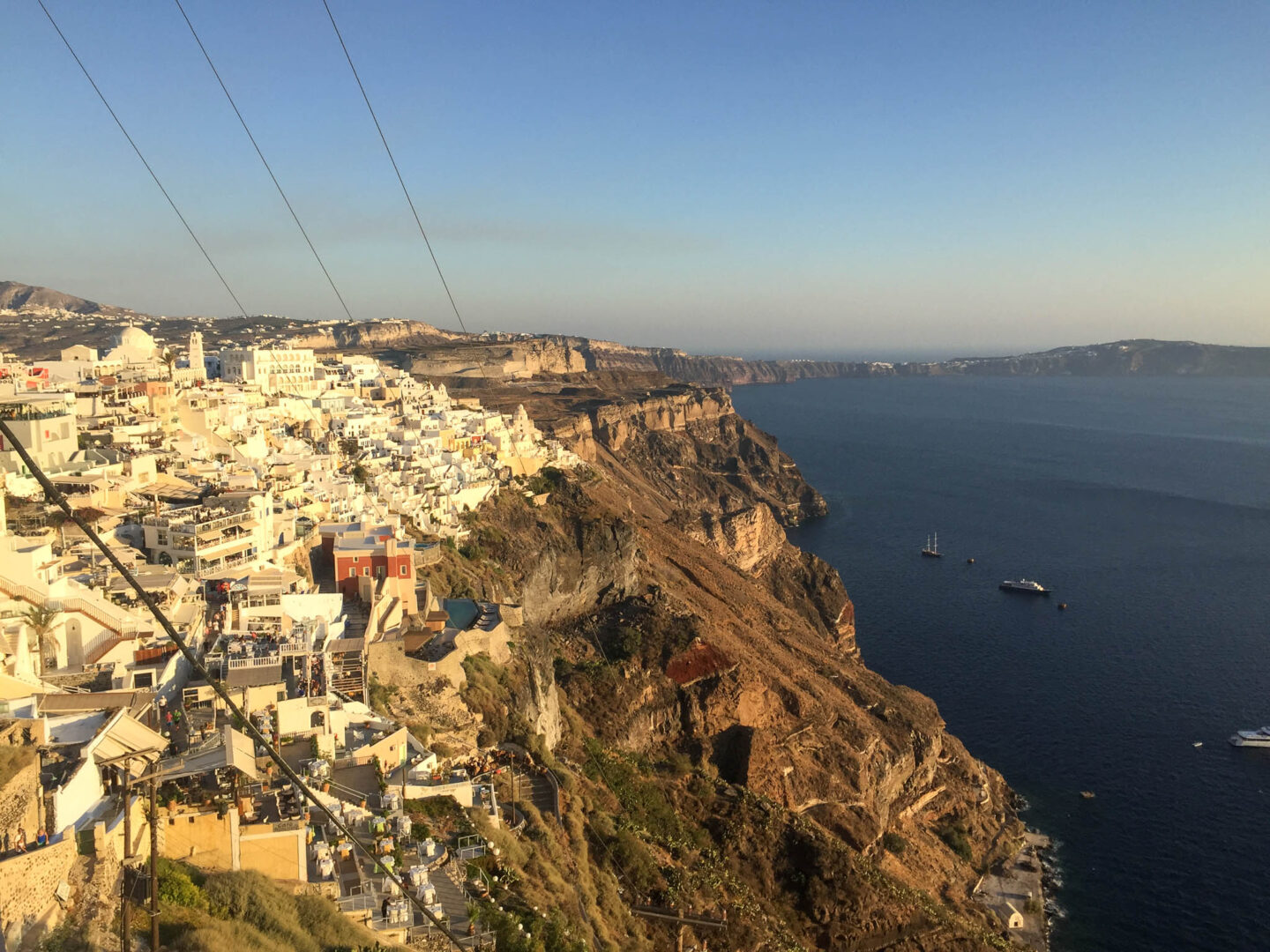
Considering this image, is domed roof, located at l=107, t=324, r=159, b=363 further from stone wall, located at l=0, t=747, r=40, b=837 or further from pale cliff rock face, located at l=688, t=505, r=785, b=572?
stone wall, located at l=0, t=747, r=40, b=837

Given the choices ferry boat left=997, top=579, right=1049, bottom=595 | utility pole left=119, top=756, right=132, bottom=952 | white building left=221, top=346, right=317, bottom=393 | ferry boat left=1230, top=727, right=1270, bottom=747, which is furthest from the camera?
ferry boat left=997, top=579, right=1049, bottom=595

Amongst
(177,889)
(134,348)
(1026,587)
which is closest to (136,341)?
(134,348)

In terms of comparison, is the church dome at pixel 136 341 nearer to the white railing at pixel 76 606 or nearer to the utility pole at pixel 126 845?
the white railing at pixel 76 606

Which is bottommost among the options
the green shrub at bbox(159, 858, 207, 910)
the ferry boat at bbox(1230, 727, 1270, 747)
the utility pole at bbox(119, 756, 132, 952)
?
the ferry boat at bbox(1230, 727, 1270, 747)

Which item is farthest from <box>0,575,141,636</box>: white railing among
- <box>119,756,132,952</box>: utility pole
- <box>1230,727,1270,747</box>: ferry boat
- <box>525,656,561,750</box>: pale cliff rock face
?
<box>1230,727,1270,747</box>: ferry boat

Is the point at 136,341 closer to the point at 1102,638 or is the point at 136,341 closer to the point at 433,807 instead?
the point at 433,807

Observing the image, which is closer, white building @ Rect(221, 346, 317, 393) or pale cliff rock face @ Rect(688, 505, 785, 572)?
white building @ Rect(221, 346, 317, 393)
